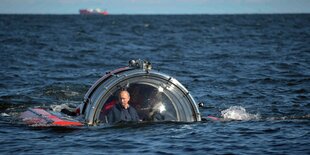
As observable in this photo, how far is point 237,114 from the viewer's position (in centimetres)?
1727

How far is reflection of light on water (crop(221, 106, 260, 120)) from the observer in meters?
17.0

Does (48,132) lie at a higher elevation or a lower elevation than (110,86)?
lower

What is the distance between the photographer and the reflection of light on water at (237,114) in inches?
668

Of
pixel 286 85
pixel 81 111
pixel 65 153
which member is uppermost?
pixel 286 85

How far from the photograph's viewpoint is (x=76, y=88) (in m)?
22.7

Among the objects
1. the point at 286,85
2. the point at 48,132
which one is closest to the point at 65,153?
the point at 48,132

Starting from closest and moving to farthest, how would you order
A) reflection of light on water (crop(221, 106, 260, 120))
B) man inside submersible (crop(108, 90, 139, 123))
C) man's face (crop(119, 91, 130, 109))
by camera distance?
1. man's face (crop(119, 91, 130, 109))
2. man inside submersible (crop(108, 90, 139, 123))
3. reflection of light on water (crop(221, 106, 260, 120))

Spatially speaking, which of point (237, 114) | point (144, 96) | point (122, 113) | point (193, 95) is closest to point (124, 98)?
point (122, 113)

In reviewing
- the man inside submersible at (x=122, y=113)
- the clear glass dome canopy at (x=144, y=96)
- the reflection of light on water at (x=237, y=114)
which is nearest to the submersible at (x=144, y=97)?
the clear glass dome canopy at (x=144, y=96)

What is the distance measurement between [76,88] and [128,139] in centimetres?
975

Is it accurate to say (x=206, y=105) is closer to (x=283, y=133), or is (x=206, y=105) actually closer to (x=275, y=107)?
(x=275, y=107)

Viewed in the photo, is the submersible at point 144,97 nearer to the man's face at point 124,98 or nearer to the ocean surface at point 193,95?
the man's face at point 124,98

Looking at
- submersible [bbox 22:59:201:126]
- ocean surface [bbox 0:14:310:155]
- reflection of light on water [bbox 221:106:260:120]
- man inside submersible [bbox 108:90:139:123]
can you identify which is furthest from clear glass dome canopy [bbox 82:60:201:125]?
reflection of light on water [bbox 221:106:260:120]

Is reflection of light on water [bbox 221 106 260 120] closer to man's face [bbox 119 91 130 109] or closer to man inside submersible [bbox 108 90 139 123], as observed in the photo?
man inside submersible [bbox 108 90 139 123]
